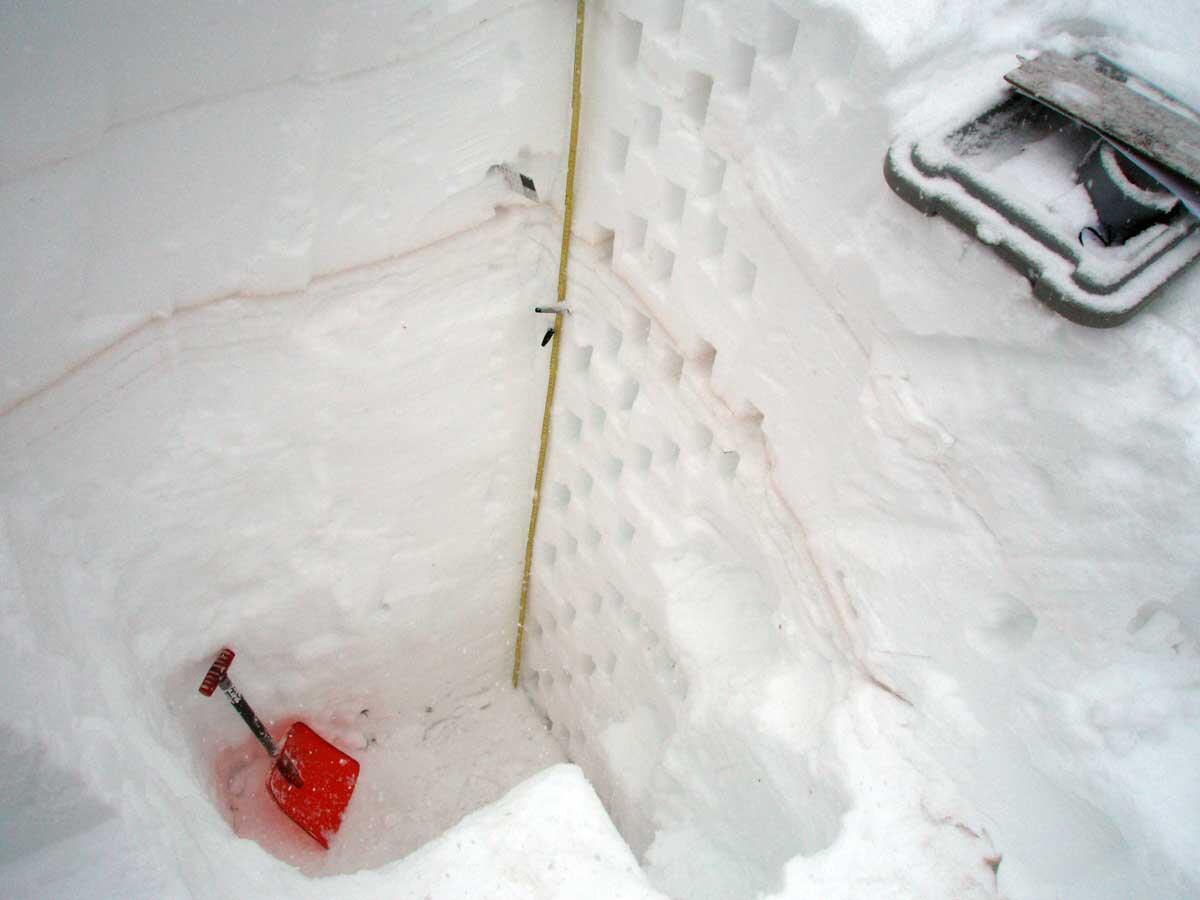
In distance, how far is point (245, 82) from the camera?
1.86 meters

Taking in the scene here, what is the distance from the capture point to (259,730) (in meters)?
2.97

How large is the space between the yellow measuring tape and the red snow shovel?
31.2 inches

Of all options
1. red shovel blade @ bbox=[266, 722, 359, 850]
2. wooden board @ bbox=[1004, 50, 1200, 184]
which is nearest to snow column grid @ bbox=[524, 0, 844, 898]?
wooden board @ bbox=[1004, 50, 1200, 184]

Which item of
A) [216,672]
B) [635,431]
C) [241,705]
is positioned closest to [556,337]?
[635,431]

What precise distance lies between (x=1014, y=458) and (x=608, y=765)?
6.30ft

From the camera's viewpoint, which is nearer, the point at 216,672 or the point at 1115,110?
the point at 1115,110

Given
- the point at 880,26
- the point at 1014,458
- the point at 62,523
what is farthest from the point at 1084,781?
the point at 62,523

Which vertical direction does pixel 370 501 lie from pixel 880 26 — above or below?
below

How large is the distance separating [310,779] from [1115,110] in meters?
3.07

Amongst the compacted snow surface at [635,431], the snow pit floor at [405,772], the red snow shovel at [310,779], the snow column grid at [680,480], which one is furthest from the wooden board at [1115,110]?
the snow pit floor at [405,772]

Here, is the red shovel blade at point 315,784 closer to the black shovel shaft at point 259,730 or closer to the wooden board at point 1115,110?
the black shovel shaft at point 259,730

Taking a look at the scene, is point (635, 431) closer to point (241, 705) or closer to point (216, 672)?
point (216, 672)

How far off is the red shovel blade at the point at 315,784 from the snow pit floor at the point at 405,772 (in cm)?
6

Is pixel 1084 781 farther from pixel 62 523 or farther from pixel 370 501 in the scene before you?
pixel 62 523
